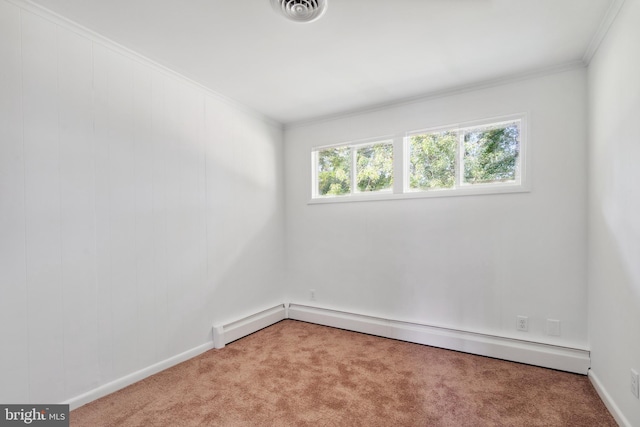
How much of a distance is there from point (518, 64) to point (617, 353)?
2215mm

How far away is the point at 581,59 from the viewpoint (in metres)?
2.48

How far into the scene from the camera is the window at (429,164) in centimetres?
286

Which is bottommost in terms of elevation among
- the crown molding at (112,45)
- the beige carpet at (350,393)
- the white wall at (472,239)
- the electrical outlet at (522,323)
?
the beige carpet at (350,393)

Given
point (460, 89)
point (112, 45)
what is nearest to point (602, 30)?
point (460, 89)

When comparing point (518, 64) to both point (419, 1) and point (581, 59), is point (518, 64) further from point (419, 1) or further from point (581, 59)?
point (419, 1)

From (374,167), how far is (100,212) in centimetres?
266

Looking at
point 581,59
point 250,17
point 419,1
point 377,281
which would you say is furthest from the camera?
point 377,281

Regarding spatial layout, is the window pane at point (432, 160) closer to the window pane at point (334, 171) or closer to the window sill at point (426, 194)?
the window sill at point (426, 194)

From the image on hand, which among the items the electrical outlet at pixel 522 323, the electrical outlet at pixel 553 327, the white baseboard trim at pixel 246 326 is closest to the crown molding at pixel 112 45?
the white baseboard trim at pixel 246 326

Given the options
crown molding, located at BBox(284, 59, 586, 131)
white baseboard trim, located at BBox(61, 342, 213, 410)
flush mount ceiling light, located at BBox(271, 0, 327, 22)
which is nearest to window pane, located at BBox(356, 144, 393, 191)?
crown molding, located at BBox(284, 59, 586, 131)

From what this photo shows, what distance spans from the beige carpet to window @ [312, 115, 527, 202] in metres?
1.58

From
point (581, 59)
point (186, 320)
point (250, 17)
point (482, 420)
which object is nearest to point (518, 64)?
point (581, 59)

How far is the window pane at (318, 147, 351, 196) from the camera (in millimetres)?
3807

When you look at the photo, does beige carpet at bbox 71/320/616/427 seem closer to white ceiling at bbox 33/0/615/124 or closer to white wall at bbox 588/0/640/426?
white wall at bbox 588/0/640/426
